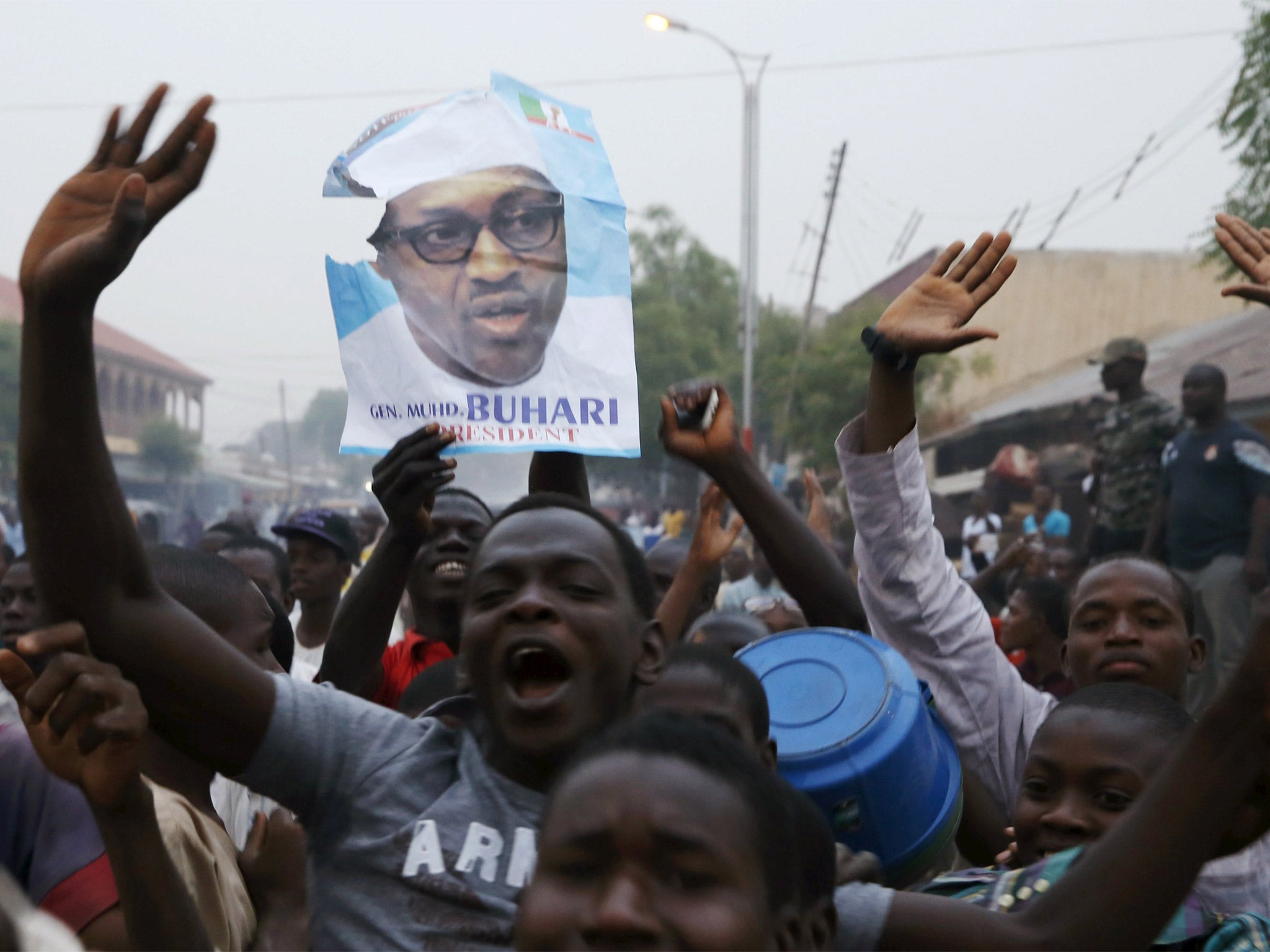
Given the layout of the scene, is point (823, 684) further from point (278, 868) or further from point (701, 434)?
point (278, 868)

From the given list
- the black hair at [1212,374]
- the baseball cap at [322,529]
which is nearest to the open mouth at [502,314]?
the baseball cap at [322,529]

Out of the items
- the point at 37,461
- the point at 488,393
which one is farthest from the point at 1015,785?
the point at 37,461

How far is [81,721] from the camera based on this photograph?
173 cm

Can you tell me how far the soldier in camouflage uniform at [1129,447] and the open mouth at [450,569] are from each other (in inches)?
193

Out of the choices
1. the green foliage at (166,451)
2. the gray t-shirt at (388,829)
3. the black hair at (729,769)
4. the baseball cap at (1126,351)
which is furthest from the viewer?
the green foliage at (166,451)

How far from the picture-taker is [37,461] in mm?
1786

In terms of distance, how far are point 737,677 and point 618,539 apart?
0.48m

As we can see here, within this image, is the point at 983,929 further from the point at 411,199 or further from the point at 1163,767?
the point at 411,199

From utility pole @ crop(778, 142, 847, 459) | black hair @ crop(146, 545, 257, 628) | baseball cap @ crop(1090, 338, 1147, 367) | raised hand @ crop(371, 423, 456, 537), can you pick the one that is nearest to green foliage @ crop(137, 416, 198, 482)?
utility pole @ crop(778, 142, 847, 459)

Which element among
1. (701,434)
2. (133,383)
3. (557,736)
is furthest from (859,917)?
(133,383)

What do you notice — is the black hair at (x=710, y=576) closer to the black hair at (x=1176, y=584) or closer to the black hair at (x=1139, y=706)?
the black hair at (x=1176, y=584)

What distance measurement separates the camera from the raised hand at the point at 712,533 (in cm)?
382

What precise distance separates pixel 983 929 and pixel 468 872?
0.72m

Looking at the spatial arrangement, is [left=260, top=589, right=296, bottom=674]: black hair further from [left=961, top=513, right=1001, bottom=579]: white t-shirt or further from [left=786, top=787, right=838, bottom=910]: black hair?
[left=961, top=513, right=1001, bottom=579]: white t-shirt
